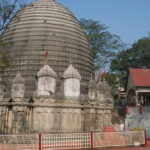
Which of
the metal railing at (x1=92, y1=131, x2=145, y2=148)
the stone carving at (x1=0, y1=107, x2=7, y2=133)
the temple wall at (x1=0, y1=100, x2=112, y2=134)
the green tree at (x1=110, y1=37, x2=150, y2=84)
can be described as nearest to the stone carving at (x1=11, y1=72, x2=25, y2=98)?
the temple wall at (x1=0, y1=100, x2=112, y2=134)

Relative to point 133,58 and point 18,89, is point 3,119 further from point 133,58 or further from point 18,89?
point 133,58

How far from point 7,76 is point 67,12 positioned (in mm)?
6843

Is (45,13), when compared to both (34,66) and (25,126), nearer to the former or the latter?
(34,66)

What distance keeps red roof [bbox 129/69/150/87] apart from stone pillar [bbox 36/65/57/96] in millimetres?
14790

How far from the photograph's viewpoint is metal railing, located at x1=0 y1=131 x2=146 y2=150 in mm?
8953

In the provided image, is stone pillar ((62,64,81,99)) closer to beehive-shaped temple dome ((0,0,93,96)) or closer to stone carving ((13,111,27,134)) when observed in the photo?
beehive-shaped temple dome ((0,0,93,96))

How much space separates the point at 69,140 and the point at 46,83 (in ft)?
15.9

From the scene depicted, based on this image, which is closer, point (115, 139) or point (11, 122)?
point (115, 139)

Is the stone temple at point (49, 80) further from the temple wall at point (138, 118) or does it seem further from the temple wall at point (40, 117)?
the temple wall at point (138, 118)

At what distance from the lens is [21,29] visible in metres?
17.2

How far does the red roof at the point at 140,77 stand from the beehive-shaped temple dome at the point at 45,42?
10129mm

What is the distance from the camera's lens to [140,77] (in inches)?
1093

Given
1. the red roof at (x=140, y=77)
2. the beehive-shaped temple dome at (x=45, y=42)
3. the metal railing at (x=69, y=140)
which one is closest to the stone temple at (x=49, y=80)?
the beehive-shaped temple dome at (x=45, y=42)

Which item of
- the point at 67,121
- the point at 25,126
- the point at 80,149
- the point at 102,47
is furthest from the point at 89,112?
the point at 102,47
